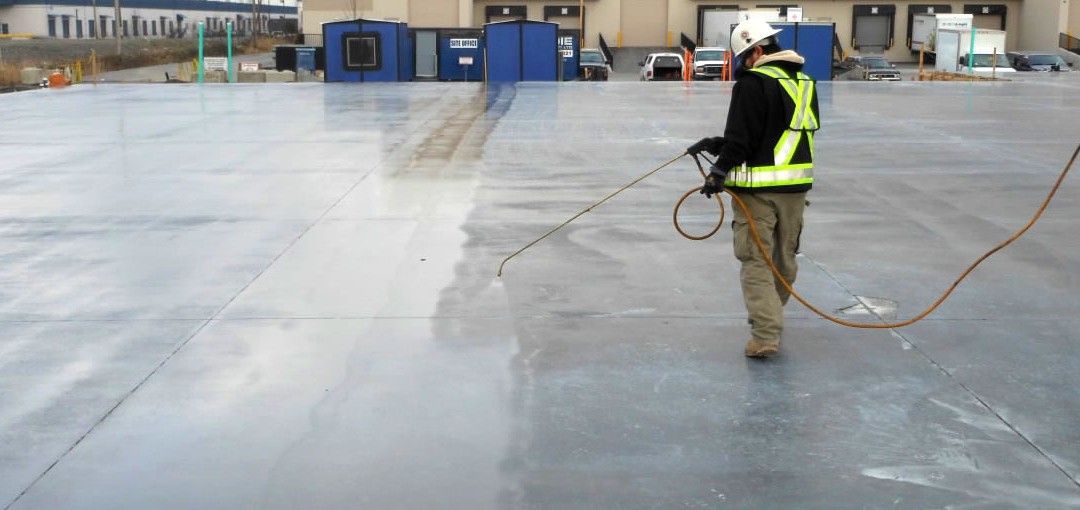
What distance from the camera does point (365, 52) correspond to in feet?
135

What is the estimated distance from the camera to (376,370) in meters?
6.24

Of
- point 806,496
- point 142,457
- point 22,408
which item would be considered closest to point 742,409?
point 806,496

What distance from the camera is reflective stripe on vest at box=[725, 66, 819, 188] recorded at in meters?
6.42

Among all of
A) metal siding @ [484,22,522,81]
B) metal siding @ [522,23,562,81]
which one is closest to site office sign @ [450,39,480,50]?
metal siding @ [484,22,522,81]

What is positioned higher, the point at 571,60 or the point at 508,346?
the point at 571,60

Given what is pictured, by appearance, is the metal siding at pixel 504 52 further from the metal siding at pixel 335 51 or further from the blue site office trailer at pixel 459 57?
the metal siding at pixel 335 51

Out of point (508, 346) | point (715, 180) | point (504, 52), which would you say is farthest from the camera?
point (504, 52)

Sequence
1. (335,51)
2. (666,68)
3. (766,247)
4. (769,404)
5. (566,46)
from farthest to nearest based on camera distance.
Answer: (566,46), (666,68), (335,51), (766,247), (769,404)

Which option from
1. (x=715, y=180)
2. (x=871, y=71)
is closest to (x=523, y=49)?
(x=871, y=71)

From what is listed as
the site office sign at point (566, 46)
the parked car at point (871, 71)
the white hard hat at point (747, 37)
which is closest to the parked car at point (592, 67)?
the site office sign at point (566, 46)

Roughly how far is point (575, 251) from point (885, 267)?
2.23 m

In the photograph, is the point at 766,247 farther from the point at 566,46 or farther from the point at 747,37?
the point at 566,46

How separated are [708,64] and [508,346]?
38271 millimetres

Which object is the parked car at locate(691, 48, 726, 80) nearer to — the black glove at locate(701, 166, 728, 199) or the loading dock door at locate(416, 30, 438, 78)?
the loading dock door at locate(416, 30, 438, 78)
